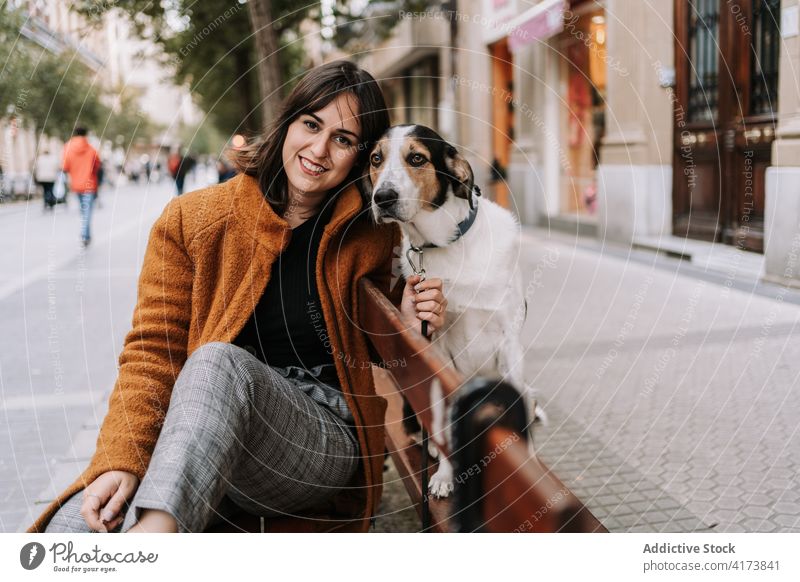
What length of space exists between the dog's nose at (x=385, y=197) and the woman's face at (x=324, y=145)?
0.38 feet

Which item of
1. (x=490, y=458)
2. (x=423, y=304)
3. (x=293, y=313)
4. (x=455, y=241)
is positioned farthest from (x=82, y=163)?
(x=490, y=458)

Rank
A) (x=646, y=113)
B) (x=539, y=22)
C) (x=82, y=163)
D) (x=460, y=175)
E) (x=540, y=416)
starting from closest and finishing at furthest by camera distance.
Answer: (x=460, y=175)
(x=540, y=416)
(x=646, y=113)
(x=539, y=22)
(x=82, y=163)

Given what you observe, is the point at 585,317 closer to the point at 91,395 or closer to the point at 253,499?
the point at 91,395

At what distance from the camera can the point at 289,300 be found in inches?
94.5

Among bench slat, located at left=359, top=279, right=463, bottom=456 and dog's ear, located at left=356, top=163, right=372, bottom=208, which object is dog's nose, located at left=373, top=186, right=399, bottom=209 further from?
bench slat, located at left=359, top=279, right=463, bottom=456

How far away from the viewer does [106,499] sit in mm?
1968

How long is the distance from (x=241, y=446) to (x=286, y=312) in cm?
57

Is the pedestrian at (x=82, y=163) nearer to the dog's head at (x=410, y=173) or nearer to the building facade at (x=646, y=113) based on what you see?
the building facade at (x=646, y=113)

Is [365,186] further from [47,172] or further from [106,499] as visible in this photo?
[47,172]

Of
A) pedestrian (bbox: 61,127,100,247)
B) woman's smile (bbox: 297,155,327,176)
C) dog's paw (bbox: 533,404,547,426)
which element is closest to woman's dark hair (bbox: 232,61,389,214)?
woman's smile (bbox: 297,155,327,176)

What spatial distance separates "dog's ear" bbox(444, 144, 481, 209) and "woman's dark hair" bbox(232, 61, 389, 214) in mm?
256

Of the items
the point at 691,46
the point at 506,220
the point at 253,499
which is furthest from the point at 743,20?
the point at 253,499

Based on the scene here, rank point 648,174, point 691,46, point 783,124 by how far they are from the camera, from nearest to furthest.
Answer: point 783,124, point 691,46, point 648,174

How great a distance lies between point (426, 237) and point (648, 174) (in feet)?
23.4
